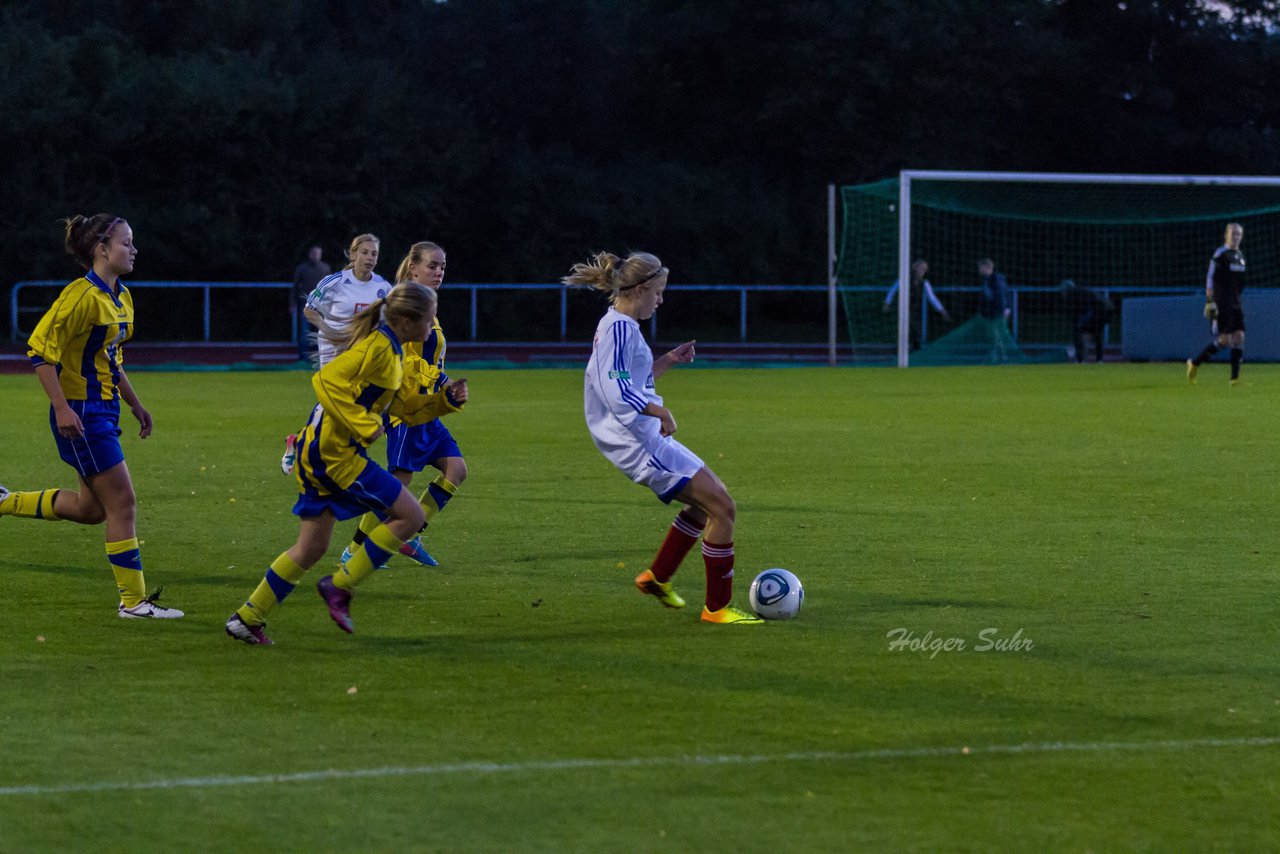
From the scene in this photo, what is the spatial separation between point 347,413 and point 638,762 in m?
2.08

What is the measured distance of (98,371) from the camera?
23.5ft

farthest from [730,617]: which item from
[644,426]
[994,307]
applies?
Answer: [994,307]

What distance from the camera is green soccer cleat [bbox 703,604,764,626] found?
7035 millimetres

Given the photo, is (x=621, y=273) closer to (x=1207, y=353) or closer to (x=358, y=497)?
(x=358, y=497)

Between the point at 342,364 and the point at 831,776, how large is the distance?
262 centimetres

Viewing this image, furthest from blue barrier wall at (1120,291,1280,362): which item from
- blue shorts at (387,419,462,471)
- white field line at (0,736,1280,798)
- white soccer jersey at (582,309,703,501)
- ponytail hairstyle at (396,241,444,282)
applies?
white field line at (0,736,1280,798)

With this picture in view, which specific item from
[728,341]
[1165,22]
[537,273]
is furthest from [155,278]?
[1165,22]

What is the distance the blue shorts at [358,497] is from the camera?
256 inches

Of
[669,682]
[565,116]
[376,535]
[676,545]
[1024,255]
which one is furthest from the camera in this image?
[565,116]

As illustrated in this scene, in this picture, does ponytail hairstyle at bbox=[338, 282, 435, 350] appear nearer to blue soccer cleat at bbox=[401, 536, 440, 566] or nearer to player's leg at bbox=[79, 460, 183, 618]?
player's leg at bbox=[79, 460, 183, 618]

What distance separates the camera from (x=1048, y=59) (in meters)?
46.2

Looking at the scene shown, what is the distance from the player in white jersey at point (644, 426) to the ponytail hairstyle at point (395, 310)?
78 cm

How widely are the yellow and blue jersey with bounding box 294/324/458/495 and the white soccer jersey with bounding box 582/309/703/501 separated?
34.9 inches

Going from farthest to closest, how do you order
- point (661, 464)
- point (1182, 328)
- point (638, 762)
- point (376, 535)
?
point (1182, 328)
point (661, 464)
point (376, 535)
point (638, 762)
